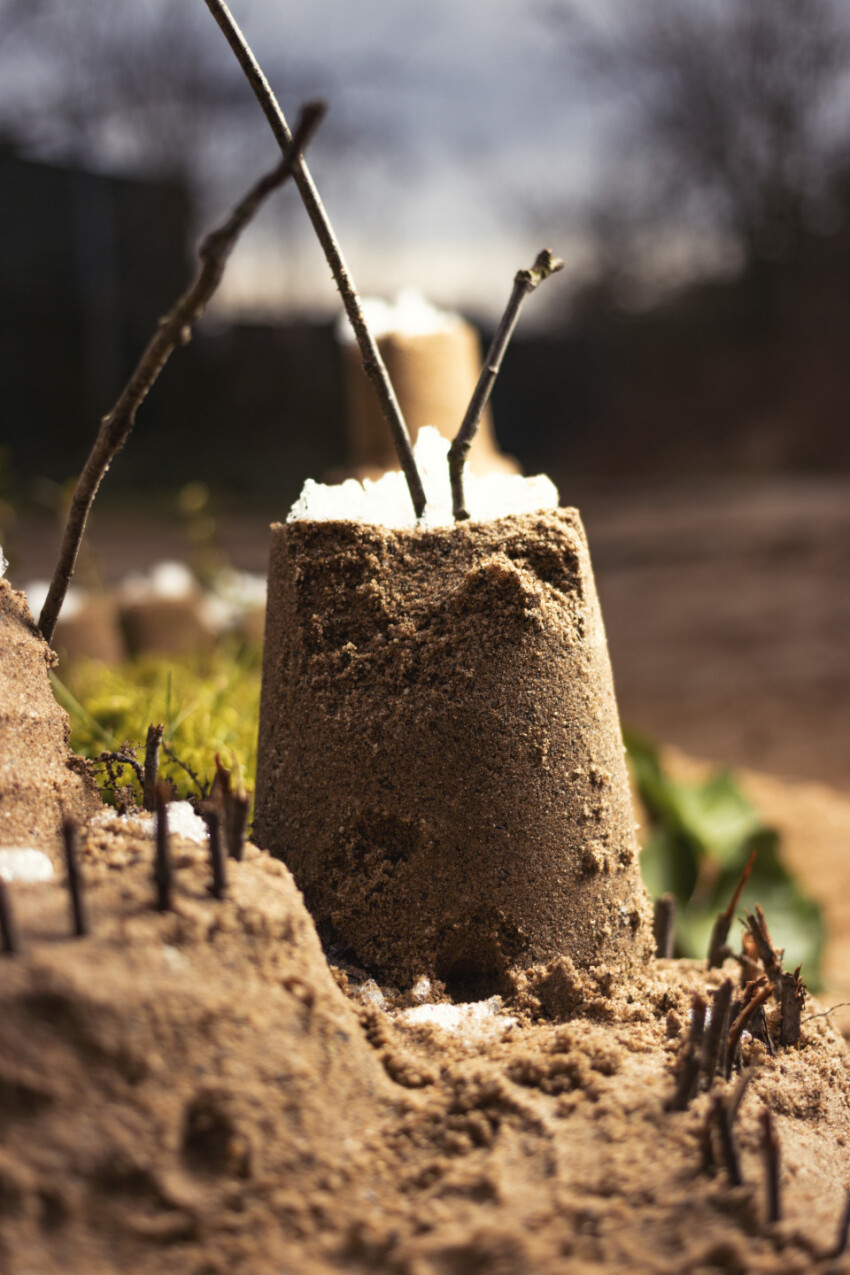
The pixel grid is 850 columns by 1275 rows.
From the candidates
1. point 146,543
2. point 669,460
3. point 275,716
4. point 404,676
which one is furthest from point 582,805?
point 669,460

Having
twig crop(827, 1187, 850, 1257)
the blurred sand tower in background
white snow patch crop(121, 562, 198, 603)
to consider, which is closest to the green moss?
twig crop(827, 1187, 850, 1257)

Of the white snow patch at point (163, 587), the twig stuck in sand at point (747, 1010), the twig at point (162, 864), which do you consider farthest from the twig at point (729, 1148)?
the white snow patch at point (163, 587)

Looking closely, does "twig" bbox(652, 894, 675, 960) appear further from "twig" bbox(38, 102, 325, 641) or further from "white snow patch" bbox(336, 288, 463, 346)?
"white snow patch" bbox(336, 288, 463, 346)

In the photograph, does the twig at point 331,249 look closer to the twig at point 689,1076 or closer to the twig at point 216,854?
Result: the twig at point 216,854

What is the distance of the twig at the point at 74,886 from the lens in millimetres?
751

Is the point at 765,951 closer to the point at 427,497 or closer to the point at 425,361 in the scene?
the point at 427,497

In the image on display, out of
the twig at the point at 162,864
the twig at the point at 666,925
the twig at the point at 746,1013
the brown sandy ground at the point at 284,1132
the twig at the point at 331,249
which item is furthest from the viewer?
the twig at the point at 666,925

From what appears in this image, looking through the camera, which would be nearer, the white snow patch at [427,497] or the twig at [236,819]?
the twig at [236,819]

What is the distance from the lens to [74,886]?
2.50ft

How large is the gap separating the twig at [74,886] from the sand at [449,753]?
0.41 metres

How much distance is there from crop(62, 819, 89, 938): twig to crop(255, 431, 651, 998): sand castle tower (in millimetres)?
407

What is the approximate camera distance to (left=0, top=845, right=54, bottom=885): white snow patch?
0.87 meters

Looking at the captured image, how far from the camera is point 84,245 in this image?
1340cm

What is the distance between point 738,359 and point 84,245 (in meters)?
8.93
